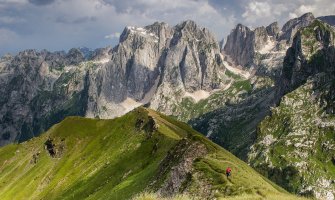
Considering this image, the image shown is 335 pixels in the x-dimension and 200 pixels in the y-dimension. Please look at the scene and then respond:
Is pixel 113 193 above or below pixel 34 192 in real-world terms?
above

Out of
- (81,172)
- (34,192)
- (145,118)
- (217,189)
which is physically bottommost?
(34,192)

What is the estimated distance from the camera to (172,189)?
76.6m

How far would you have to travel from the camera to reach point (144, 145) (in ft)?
520

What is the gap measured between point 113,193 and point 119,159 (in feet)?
139

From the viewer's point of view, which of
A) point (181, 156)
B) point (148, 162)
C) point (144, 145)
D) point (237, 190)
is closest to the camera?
point (237, 190)

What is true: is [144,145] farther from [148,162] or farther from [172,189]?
[172,189]

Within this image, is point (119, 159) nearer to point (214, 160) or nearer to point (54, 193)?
point (54, 193)

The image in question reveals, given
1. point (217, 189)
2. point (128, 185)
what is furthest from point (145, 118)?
point (217, 189)

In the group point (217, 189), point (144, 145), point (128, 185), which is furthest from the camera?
point (144, 145)

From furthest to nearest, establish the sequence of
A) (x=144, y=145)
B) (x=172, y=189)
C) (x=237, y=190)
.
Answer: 1. (x=144, y=145)
2. (x=172, y=189)
3. (x=237, y=190)

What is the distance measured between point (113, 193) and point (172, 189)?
4653 centimetres

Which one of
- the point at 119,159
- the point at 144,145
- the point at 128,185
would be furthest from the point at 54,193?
the point at 128,185

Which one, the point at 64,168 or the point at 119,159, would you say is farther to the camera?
the point at 64,168

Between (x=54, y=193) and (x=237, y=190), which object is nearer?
(x=237, y=190)
